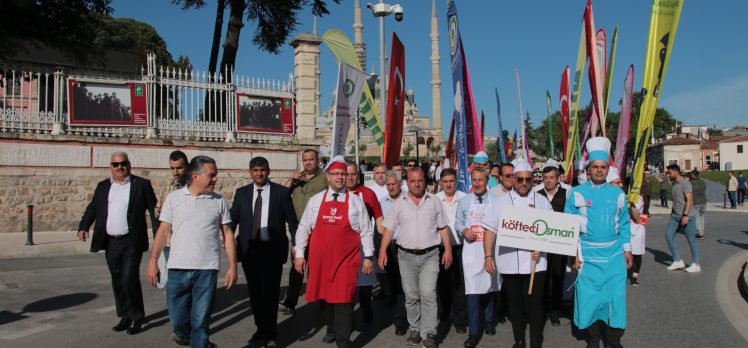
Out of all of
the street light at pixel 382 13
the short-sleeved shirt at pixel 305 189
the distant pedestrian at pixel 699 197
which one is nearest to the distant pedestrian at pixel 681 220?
the distant pedestrian at pixel 699 197

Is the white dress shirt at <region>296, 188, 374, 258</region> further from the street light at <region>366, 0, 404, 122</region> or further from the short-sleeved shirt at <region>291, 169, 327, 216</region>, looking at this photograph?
the street light at <region>366, 0, 404, 122</region>

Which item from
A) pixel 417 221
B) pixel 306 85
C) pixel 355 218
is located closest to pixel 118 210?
pixel 355 218

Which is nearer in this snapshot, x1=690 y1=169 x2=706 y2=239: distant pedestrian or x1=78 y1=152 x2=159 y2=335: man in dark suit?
x1=78 y1=152 x2=159 y2=335: man in dark suit

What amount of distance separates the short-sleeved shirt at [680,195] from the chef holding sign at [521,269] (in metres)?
5.79

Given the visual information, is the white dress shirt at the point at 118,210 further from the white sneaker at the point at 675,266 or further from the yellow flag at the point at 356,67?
the white sneaker at the point at 675,266

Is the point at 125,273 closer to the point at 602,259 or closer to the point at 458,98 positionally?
the point at 602,259

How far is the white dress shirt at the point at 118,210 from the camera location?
5.89m

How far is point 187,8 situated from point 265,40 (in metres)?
2.91

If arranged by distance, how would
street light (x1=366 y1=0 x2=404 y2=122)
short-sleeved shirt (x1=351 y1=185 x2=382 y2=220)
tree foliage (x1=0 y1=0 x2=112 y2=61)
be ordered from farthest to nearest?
street light (x1=366 y1=0 x2=404 y2=122), tree foliage (x1=0 y1=0 x2=112 y2=61), short-sleeved shirt (x1=351 y1=185 x2=382 y2=220)

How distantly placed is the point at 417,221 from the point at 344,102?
3.59 metres

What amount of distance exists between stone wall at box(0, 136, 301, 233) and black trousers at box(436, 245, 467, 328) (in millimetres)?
10273

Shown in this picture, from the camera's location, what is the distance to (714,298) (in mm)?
7688

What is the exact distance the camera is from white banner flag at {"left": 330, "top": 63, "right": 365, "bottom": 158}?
27.9 ft

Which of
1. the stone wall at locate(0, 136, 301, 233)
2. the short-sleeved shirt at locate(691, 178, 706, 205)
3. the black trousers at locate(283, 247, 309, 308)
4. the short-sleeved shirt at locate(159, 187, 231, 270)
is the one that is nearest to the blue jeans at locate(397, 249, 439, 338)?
the black trousers at locate(283, 247, 309, 308)
